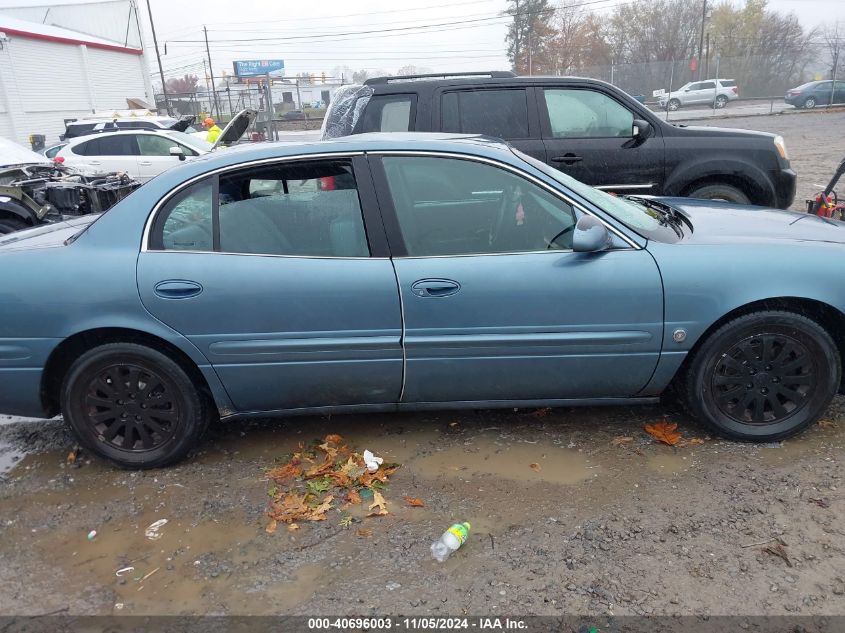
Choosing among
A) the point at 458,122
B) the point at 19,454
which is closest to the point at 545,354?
the point at 19,454

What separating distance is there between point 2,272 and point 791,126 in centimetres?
2598

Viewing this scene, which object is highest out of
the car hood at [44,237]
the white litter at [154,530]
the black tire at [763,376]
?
the car hood at [44,237]

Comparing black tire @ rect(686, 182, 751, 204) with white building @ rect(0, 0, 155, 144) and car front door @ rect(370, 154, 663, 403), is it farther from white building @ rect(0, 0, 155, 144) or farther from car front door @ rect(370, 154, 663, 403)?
white building @ rect(0, 0, 155, 144)

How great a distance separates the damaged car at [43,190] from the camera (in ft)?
23.0

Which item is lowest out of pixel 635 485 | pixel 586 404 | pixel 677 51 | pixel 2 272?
pixel 635 485

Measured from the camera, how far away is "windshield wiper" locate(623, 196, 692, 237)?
3.48 m

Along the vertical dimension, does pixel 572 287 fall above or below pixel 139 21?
below

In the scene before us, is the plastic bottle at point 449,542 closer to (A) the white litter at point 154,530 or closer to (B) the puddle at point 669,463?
(B) the puddle at point 669,463

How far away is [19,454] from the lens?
11.8 ft

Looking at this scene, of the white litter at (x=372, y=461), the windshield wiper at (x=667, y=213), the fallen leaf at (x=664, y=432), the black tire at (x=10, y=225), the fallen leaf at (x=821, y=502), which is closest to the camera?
the fallen leaf at (x=821, y=502)

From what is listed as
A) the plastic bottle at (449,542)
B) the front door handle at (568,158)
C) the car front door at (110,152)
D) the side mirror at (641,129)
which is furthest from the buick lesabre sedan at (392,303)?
the car front door at (110,152)

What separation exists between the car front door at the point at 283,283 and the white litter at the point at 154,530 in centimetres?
65

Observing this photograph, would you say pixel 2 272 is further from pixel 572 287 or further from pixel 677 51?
pixel 677 51

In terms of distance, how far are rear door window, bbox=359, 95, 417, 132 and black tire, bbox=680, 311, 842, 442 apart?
3812 mm
